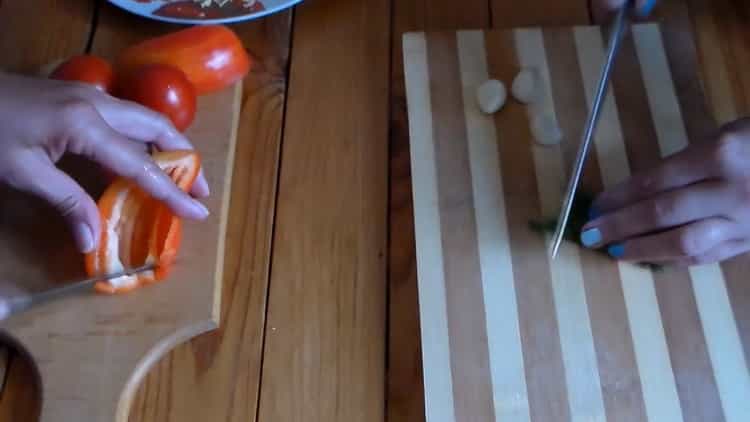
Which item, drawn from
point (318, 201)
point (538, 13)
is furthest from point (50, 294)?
point (538, 13)

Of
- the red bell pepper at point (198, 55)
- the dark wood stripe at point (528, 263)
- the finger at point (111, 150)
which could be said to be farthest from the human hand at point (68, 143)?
the dark wood stripe at point (528, 263)

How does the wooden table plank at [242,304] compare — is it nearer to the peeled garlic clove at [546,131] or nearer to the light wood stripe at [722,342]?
the peeled garlic clove at [546,131]

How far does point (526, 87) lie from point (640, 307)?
0.26 meters

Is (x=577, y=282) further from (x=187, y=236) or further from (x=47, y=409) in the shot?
(x=47, y=409)

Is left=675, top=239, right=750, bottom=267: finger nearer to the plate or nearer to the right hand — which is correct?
the right hand

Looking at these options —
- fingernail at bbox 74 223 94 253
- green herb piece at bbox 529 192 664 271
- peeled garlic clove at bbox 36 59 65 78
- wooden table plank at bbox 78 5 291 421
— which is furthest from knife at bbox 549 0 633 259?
peeled garlic clove at bbox 36 59 65 78

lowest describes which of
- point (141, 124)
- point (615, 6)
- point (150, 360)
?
point (150, 360)

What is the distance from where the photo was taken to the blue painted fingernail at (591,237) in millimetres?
749

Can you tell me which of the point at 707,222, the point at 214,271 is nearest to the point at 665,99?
the point at 707,222

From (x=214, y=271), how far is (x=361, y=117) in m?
0.23

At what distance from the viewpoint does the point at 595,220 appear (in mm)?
750

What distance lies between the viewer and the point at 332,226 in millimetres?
804

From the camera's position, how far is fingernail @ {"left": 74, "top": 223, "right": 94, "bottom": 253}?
0.71 metres

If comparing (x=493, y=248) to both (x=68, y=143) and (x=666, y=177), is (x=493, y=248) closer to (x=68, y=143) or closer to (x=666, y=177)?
(x=666, y=177)
